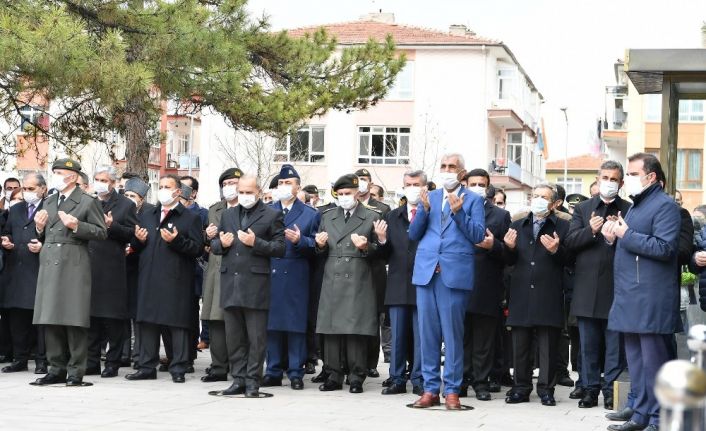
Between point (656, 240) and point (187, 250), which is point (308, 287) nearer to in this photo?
point (187, 250)

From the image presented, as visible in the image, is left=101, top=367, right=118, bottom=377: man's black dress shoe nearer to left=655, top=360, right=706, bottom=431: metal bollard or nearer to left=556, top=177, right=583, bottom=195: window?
left=655, top=360, right=706, bottom=431: metal bollard

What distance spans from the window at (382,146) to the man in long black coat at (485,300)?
42.5 metres

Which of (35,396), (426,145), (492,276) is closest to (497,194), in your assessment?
(492,276)

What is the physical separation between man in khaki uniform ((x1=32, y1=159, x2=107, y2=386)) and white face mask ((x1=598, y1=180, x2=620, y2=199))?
187 inches

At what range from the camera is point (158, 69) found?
17891mm

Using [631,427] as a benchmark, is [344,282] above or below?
above

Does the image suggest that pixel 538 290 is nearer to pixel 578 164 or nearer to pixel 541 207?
pixel 541 207

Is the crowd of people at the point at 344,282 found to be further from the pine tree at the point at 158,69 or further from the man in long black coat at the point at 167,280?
the pine tree at the point at 158,69

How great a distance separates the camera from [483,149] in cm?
5534

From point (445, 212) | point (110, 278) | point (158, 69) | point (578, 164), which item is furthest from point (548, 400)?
point (578, 164)

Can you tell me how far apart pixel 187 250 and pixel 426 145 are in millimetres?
41430

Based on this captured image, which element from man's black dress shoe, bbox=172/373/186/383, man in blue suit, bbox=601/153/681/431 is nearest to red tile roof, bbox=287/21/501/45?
man's black dress shoe, bbox=172/373/186/383

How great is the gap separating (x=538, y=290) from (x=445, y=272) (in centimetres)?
122

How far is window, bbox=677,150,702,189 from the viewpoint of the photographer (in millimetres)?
12711
